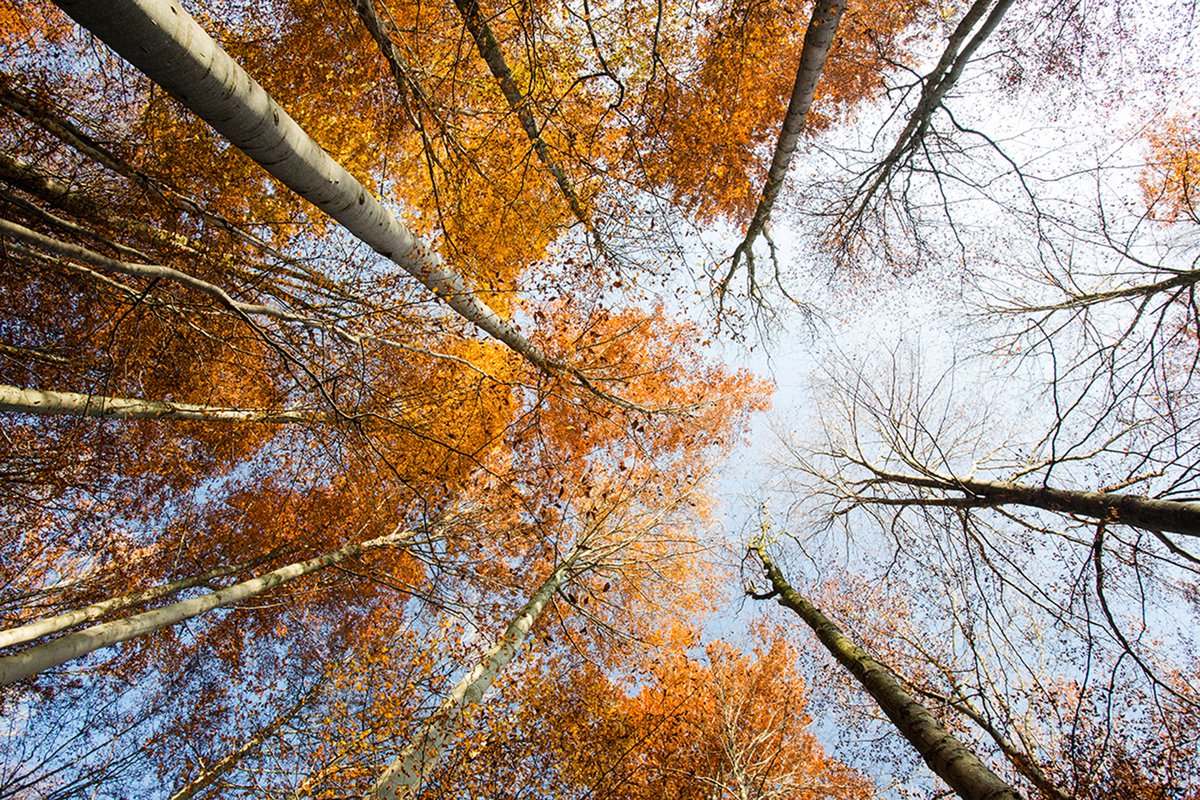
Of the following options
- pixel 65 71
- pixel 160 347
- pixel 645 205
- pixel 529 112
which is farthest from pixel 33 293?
pixel 645 205

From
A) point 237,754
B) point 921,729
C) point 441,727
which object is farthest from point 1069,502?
point 237,754

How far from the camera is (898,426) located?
6430 millimetres

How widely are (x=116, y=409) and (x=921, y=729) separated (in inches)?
298

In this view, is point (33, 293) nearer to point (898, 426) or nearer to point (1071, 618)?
point (898, 426)

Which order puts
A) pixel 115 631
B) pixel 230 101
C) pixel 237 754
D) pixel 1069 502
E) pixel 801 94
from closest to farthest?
pixel 230 101, pixel 115 631, pixel 1069 502, pixel 801 94, pixel 237 754

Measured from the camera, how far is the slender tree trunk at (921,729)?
3210mm

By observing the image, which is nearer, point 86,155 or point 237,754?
point 86,155

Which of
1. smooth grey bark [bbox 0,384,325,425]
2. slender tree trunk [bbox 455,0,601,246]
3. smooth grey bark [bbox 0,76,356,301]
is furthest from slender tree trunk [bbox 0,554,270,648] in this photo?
slender tree trunk [bbox 455,0,601,246]

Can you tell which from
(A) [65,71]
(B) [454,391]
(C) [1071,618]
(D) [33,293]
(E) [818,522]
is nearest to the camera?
(C) [1071,618]

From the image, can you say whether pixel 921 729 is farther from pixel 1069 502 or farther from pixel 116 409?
pixel 116 409

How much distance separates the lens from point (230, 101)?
7.02 ft

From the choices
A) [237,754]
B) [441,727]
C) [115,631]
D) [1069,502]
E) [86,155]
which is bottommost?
[237,754]

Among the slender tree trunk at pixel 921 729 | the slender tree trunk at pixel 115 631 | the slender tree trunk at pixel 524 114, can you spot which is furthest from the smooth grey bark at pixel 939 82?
the slender tree trunk at pixel 115 631

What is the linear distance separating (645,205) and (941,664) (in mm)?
6788
